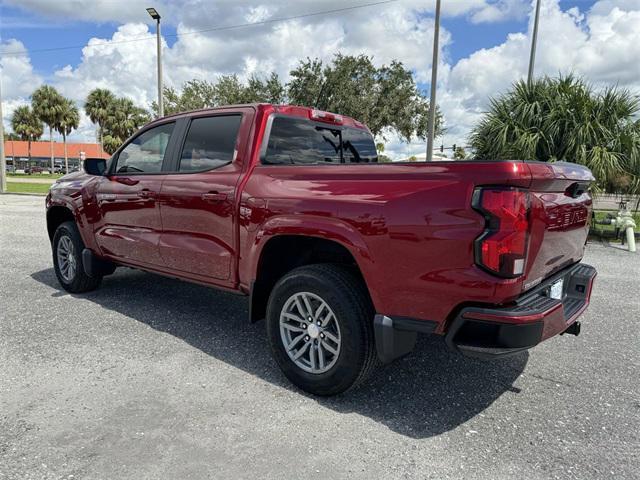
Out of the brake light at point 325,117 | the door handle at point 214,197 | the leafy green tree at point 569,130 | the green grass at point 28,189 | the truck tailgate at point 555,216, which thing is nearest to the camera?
the truck tailgate at point 555,216

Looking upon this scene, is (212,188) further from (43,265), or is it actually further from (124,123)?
(124,123)

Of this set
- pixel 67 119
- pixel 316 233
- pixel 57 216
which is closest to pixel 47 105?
pixel 67 119

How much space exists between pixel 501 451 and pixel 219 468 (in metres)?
1.50

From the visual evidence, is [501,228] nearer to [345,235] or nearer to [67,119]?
[345,235]

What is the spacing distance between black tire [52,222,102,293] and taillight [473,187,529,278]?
4.43 metres

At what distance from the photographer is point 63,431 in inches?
104

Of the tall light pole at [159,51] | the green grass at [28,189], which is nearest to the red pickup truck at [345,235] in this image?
the tall light pole at [159,51]

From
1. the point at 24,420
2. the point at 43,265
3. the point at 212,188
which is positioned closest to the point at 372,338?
the point at 212,188

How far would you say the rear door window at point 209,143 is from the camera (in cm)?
376

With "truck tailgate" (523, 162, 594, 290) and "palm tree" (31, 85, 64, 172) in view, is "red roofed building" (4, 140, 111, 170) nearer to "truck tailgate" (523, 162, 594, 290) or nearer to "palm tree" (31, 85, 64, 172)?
"palm tree" (31, 85, 64, 172)

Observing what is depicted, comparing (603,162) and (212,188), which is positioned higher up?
(603,162)

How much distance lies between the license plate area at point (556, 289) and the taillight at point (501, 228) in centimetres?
67

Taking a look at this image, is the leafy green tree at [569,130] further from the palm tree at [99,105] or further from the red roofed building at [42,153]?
the red roofed building at [42,153]

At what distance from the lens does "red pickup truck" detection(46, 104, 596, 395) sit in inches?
94.3
